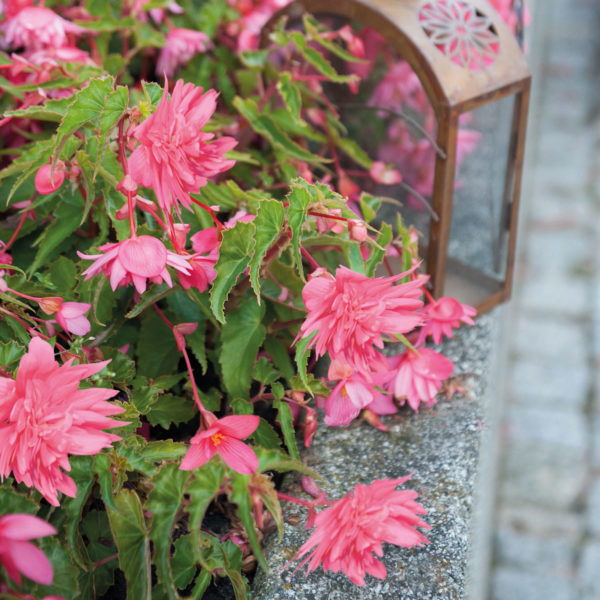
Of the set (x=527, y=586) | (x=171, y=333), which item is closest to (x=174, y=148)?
(x=171, y=333)

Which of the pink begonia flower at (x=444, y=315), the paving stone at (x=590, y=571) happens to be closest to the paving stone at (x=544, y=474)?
the paving stone at (x=590, y=571)

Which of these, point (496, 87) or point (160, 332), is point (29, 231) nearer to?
point (160, 332)

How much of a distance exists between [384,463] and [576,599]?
841 millimetres

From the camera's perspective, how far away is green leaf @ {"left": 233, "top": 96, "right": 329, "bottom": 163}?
3.60 feet

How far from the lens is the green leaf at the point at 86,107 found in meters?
0.73

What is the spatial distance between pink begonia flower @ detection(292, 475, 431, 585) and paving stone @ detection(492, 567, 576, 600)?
985 millimetres

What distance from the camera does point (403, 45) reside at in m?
1.05

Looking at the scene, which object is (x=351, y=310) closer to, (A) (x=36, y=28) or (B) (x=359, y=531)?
(B) (x=359, y=531)

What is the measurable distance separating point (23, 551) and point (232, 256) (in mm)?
353

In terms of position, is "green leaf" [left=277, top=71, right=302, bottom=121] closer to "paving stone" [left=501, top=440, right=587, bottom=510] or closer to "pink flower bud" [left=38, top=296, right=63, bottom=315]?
"pink flower bud" [left=38, top=296, right=63, bottom=315]

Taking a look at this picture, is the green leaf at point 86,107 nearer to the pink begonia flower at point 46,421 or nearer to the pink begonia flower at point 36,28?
the pink begonia flower at point 46,421

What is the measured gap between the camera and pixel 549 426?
193cm

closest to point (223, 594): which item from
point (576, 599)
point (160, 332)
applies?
point (160, 332)

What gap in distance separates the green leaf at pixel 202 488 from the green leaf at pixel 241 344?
0.17 metres
